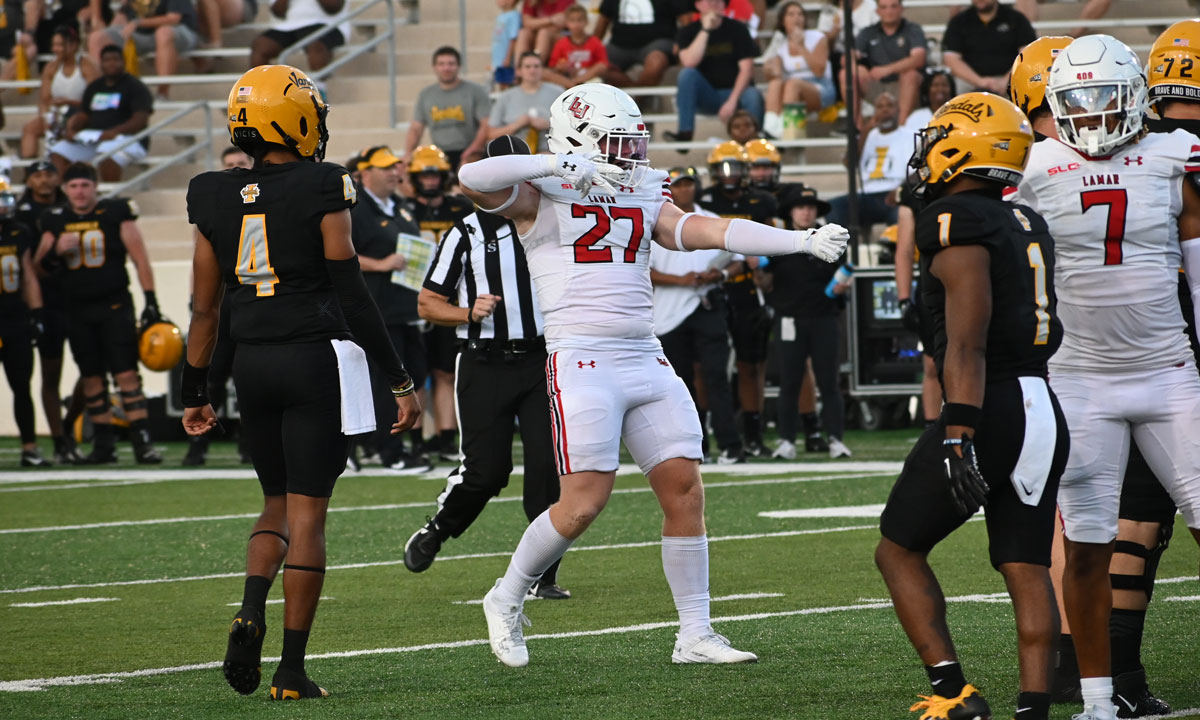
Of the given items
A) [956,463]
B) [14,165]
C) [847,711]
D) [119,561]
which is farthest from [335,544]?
[14,165]

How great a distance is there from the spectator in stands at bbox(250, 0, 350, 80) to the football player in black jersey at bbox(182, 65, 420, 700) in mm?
14367

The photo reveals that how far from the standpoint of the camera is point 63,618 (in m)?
6.53

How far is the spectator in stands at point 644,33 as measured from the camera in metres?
17.7

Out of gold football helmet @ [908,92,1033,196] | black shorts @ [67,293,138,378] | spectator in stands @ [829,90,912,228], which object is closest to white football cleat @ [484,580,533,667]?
gold football helmet @ [908,92,1033,196]

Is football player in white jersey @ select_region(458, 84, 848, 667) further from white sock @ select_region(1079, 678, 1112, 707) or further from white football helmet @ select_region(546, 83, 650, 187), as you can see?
white sock @ select_region(1079, 678, 1112, 707)

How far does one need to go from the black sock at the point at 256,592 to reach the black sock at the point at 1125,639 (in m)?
2.31

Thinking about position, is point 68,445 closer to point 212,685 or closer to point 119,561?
point 119,561

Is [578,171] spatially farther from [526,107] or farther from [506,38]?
[506,38]

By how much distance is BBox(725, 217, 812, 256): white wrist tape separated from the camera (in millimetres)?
5195

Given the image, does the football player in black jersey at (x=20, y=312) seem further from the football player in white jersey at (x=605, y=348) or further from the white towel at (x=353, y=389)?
the white towel at (x=353, y=389)

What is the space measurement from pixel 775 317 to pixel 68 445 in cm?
542

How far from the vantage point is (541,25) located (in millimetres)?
17703

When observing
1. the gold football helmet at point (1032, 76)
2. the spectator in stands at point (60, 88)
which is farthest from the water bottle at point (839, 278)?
the spectator in stands at point (60, 88)

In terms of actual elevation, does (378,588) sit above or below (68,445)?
above
